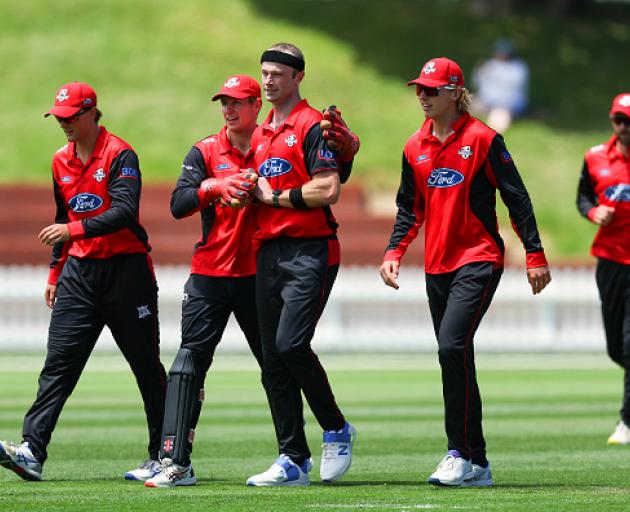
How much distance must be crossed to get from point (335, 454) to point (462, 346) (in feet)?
3.50

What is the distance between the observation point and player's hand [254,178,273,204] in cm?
928

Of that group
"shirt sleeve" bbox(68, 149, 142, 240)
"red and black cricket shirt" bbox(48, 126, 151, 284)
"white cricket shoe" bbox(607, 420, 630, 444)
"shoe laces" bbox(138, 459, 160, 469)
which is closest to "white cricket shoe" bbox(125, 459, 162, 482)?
"shoe laces" bbox(138, 459, 160, 469)

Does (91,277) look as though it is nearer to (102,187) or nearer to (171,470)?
(102,187)

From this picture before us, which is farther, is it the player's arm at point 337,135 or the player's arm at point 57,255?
the player's arm at point 57,255

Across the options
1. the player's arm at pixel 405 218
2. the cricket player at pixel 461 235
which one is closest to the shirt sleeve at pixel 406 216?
the player's arm at pixel 405 218

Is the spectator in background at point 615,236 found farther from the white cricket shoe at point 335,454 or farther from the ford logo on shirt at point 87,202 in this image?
the ford logo on shirt at point 87,202

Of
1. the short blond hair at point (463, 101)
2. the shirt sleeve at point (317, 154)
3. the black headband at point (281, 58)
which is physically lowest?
the shirt sleeve at point (317, 154)

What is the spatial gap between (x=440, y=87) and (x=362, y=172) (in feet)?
81.8

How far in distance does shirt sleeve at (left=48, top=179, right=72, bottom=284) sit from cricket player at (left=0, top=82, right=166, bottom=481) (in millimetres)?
101

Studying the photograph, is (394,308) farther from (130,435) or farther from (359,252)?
(130,435)

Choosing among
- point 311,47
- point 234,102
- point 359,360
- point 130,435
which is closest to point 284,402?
point 234,102

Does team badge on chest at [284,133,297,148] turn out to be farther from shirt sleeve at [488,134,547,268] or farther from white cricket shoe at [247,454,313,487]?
white cricket shoe at [247,454,313,487]

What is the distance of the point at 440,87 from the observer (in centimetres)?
943

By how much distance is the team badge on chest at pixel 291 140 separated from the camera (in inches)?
368
